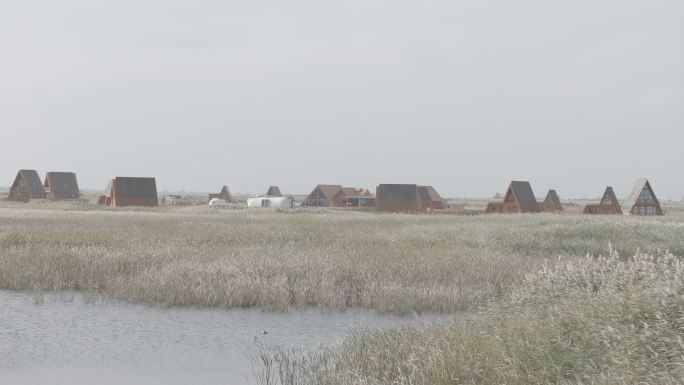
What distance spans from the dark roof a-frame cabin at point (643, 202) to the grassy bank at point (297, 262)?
97.8 ft

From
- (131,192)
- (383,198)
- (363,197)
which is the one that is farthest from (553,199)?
(131,192)

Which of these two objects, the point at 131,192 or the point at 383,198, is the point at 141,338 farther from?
the point at 131,192

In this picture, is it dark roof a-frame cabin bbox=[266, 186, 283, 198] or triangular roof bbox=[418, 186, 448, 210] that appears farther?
dark roof a-frame cabin bbox=[266, 186, 283, 198]

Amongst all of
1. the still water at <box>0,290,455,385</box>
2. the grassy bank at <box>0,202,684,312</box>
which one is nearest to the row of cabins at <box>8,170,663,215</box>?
the grassy bank at <box>0,202,684,312</box>

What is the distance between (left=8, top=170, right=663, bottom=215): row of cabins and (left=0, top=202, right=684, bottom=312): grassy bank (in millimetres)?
→ 30405

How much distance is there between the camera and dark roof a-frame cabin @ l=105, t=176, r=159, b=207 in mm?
69062

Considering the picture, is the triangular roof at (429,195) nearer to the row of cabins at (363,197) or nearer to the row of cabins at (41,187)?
the row of cabins at (363,197)

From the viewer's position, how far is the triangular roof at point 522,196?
58.9 meters

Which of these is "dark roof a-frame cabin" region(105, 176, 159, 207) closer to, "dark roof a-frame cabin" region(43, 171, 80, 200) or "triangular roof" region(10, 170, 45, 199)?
"dark roof a-frame cabin" region(43, 171, 80, 200)

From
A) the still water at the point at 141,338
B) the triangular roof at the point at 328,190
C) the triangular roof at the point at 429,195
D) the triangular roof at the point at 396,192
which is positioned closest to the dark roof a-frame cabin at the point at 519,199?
the triangular roof at the point at 396,192

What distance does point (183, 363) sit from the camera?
10094 mm

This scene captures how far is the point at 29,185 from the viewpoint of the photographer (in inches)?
3300

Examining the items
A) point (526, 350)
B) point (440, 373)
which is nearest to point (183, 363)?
point (440, 373)

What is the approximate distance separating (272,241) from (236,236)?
1958 mm
